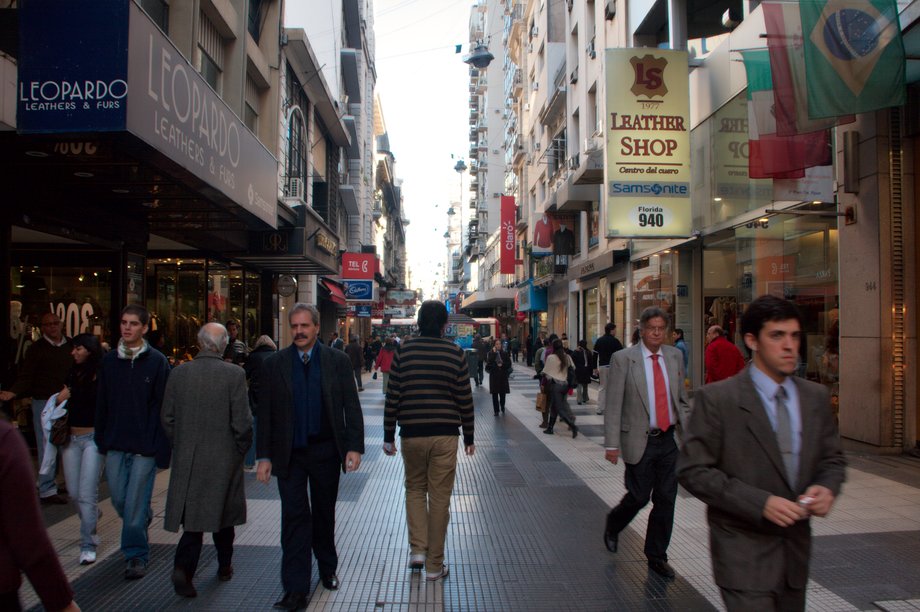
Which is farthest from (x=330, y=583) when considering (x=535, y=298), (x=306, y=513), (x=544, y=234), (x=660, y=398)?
(x=535, y=298)

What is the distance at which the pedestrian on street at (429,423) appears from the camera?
17.3ft

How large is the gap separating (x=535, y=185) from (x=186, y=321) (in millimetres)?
25877

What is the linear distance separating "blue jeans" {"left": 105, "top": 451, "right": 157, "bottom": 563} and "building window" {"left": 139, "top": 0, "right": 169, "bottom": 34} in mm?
8375

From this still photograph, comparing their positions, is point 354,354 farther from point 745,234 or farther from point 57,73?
point 57,73

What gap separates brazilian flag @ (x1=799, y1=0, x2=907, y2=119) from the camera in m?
8.48

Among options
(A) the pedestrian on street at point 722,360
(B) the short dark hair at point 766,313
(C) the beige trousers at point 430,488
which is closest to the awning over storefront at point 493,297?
(A) the pedestrian on street at point 722,360

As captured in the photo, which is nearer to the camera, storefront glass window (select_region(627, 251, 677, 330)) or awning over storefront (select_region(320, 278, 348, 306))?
storefront glass window (select_region(627, 251, 677, 330))

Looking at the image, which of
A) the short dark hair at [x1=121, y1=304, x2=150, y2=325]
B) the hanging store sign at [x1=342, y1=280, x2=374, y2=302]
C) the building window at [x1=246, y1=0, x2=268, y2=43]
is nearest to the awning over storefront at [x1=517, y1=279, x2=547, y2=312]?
the hanging store sign at [x1=342, y1=280, x2=374, y2=302]

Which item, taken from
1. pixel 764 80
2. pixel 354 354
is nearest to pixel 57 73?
pixel 764 80

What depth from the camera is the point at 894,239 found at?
967cm

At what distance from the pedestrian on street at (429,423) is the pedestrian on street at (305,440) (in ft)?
1.44

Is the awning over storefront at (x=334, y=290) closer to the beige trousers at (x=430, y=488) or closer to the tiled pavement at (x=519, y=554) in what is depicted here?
the tiled pavement at (x=519, y=554)

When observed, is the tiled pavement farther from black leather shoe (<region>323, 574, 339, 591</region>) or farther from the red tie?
the red tie

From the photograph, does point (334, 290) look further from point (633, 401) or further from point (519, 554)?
point (633, 401)
